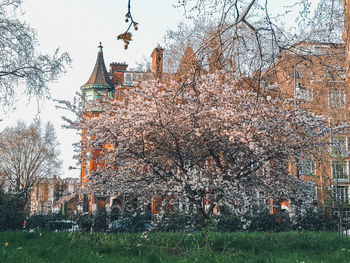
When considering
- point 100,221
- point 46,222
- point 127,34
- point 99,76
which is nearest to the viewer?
point 127,34

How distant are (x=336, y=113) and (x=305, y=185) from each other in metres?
15.8

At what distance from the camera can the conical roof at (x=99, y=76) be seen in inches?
1627

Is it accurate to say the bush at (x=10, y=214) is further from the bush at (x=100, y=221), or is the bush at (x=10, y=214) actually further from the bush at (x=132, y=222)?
the bush at (x=132, y=222)

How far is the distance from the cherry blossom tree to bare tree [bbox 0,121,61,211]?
36.4 meters

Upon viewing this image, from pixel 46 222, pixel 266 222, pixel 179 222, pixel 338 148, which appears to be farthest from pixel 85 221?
pixel 338 148

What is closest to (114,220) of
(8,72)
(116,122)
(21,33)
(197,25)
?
(116,122)

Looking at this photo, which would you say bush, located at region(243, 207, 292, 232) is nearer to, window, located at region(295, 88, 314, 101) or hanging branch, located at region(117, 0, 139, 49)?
window, located at region(295, 88, 314, 101)

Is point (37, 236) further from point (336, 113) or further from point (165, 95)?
point (336, 113)

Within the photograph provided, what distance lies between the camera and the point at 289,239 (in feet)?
33.4

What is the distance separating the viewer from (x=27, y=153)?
149 feet

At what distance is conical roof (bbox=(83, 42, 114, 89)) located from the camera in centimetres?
4132

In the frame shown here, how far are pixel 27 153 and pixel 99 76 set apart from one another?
12436 mm

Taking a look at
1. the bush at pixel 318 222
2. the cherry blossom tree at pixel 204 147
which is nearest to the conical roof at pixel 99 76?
the bush at pixel 318 222

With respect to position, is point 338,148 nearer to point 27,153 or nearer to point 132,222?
point 132,222
